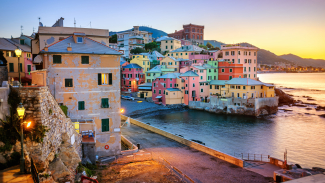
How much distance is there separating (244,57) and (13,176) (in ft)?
229

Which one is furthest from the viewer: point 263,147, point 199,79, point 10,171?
point 199,79

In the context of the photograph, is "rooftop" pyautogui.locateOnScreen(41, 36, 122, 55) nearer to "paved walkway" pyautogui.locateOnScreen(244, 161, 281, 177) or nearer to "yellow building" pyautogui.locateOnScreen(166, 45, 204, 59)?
"paved walkway" pyautogui.locateOnScreen(244, 161, 281, 177)

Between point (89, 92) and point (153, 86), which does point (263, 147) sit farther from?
point (153, 86)

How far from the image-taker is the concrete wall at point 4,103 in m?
9.92

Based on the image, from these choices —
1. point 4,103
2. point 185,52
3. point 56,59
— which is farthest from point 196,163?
point 185,52

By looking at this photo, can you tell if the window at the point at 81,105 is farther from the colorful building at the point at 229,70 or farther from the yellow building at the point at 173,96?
the colorful building at the point at 229,70

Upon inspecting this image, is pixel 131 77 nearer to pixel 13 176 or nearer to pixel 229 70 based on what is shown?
pixel 229 70

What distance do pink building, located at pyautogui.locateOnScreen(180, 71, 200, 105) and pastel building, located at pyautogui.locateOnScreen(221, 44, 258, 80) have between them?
587 inches

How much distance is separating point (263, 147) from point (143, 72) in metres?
52.6

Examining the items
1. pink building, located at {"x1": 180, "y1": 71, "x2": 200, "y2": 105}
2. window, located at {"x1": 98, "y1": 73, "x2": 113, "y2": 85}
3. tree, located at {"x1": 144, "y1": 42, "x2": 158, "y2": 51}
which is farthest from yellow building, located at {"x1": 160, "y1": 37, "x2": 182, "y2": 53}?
window, located at {"x1": 98, "y1": 73, "x2": 113, "y2": 85}

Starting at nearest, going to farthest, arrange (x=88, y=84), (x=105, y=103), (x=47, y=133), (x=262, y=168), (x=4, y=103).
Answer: (x=4, y=103) → (x=47, y=133) → (x=262, y=168) → (x=88, y=84) → (x=105, y=103)

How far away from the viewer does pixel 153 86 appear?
6594cm

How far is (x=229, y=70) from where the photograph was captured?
222ft

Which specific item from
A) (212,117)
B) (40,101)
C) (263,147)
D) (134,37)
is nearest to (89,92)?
(40,101)
